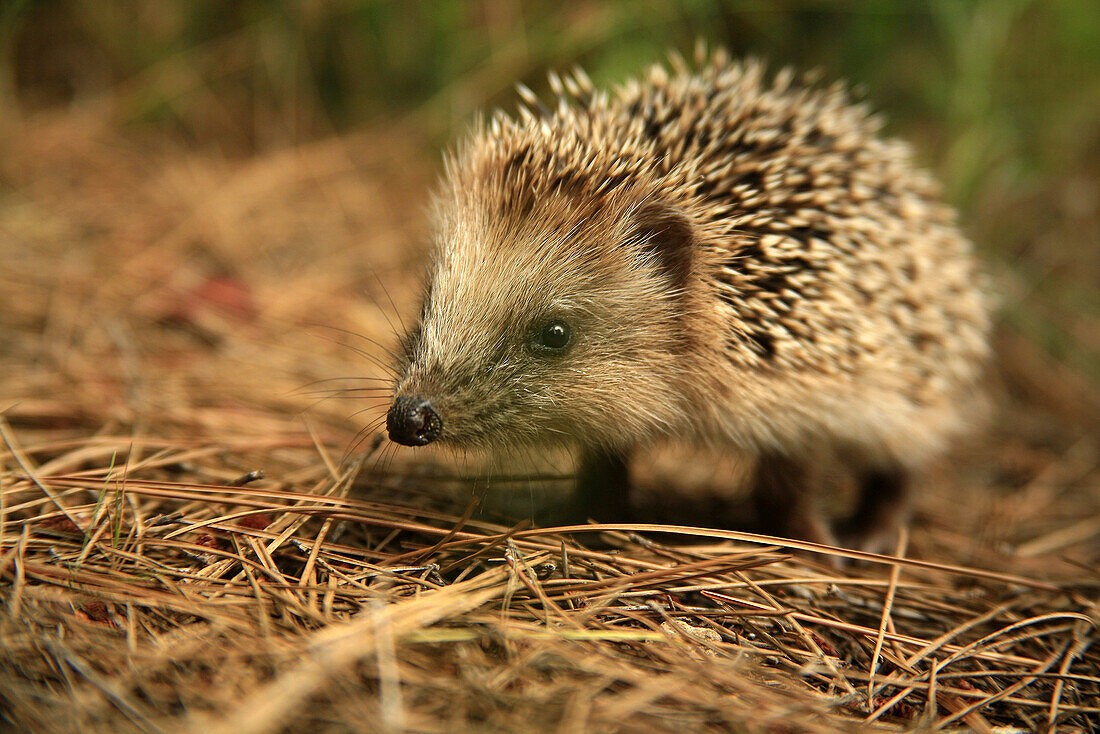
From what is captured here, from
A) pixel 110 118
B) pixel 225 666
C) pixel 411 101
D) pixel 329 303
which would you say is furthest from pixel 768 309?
pixel 110 118

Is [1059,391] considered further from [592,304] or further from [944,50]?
[592,304]

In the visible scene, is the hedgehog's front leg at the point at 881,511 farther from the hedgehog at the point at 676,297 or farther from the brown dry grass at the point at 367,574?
the hedgehog at the point at 676,297

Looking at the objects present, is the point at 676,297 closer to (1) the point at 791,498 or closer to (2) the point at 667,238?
(2) the point at 667,238

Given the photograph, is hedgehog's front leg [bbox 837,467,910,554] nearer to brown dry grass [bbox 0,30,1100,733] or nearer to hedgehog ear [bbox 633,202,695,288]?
brown dry grass [bbox 0,30,1100,733]

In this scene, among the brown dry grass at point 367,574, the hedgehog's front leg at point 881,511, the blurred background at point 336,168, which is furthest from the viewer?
the blurred background at point 336,168

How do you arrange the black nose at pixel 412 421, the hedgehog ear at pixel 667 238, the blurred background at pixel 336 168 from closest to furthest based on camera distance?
the black nose at pixel 412 421
the hedgehog ear at pixel 667 238
the blurred background at pixel 336 168

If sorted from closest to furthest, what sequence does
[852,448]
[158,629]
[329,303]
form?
[158,629] → [852,448] → [329,303]

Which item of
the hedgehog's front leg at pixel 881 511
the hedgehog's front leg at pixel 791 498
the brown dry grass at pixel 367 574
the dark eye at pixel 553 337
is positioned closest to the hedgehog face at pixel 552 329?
the dark eye at pixel 553 337

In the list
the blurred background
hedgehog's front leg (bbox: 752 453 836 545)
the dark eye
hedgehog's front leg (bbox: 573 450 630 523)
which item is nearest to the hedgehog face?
the dark eye
